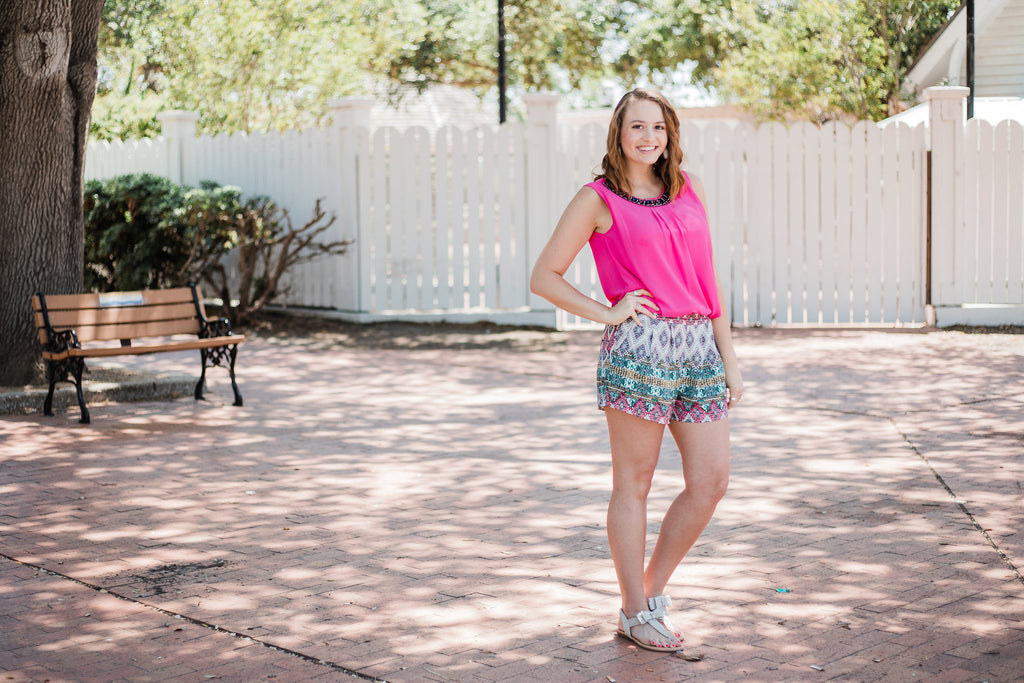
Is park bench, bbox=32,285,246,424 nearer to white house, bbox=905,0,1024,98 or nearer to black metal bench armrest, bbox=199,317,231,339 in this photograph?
black metal bench armrest, bbox=199,317,231,339

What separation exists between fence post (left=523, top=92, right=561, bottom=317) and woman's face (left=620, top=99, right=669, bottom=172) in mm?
9163

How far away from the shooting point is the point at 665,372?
3.90 metres

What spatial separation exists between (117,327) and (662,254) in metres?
6.11

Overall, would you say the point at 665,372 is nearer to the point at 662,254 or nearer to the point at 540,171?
the point at 662,254

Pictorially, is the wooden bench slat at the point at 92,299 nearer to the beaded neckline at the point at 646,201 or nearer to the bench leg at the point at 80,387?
the bench leg at the point at 80,387

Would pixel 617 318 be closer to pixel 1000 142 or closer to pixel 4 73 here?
pixel 4 73

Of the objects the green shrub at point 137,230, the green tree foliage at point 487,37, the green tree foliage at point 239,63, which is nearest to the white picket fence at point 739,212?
the green shrub at point 137,230

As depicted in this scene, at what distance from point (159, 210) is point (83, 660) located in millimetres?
9953

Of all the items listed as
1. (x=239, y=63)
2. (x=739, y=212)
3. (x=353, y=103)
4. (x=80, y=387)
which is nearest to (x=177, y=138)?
(x=353, y=103)

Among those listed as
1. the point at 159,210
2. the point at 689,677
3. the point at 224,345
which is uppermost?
→ the point at 159,210

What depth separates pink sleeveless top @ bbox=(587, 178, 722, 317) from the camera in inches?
154

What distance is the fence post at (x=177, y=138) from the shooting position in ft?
51.2

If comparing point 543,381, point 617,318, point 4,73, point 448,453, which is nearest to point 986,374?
point 543,381

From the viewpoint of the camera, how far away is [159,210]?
13.3 meters
